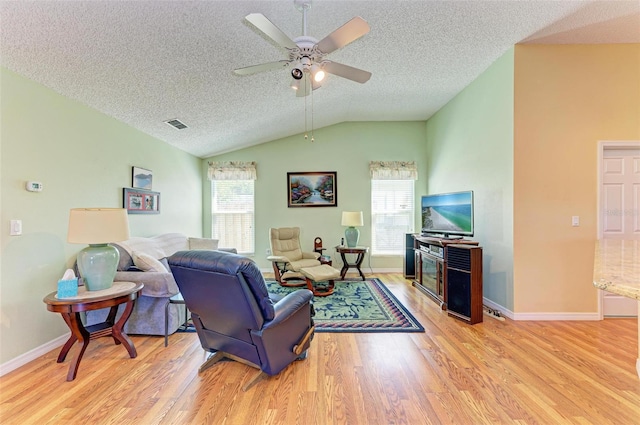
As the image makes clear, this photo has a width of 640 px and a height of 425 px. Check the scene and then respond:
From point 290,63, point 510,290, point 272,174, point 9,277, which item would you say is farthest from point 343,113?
point 9,277

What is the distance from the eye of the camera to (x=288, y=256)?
15.5 feet

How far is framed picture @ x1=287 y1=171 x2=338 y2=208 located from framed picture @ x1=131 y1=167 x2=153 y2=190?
239 cm

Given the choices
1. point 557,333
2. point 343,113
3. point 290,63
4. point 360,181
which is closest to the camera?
point 290,63

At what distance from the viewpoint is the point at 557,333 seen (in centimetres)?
272

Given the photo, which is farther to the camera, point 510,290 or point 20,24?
point 510,290

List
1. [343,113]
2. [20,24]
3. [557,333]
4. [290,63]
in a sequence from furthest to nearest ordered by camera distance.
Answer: [343,113] < [557,333] < [290,63] < [20,24]

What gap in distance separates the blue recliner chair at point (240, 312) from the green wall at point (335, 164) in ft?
10.9

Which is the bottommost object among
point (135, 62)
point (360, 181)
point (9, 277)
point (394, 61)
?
point (9, 277)

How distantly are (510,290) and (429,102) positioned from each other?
3.05m

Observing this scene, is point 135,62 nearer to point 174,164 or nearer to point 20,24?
point 20,24

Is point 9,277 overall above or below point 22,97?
below

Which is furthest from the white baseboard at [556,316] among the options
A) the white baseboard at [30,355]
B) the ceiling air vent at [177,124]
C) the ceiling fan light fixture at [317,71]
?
the ceiling air vent at [177,124]

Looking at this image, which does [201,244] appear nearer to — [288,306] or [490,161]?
[288,306]

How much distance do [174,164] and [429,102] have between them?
4338 millimetres
